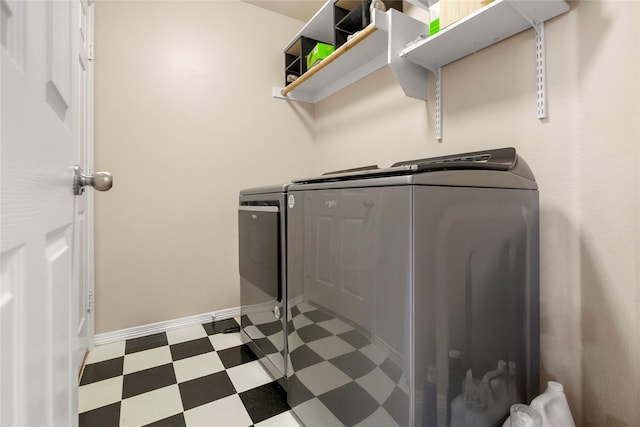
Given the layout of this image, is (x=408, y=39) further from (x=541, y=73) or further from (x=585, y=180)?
(x=585, y=180)

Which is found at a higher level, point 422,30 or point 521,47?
point 422,30

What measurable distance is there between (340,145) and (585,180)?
152 centimetres

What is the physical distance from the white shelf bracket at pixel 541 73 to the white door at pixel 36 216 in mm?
1422

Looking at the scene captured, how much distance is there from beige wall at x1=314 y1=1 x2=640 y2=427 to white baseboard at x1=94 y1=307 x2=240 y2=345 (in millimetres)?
1910

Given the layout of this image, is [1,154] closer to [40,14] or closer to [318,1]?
[40,14]

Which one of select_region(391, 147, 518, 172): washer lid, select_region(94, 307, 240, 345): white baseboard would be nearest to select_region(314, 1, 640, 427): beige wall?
select_region(391, 147, 518, 172): washer lid

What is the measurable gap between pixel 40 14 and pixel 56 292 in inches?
17.2

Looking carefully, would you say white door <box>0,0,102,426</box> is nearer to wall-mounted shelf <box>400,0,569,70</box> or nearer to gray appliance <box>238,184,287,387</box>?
gray appliance <box>238,184,287,387</box>

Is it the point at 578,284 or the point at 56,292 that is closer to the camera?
the point at 56,292

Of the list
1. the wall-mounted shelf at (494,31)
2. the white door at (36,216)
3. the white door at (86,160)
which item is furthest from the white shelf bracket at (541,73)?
→ the white door at (86,160)

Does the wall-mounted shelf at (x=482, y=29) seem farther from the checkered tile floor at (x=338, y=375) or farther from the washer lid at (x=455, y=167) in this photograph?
the checkered tile floor at (x=338, y=375)

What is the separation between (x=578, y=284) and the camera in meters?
1.05

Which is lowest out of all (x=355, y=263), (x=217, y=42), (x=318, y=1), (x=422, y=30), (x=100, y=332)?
(x=100, y=332)

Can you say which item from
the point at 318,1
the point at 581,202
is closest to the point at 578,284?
the point at 581,202
